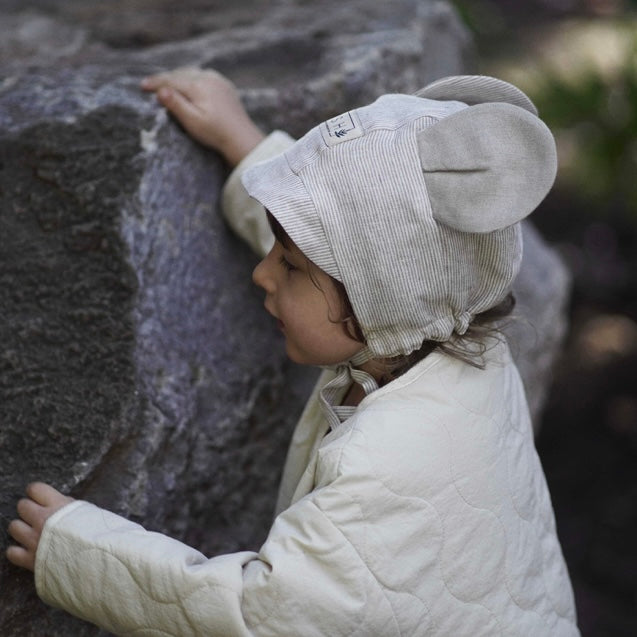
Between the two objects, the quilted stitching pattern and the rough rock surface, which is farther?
the rough rock surface

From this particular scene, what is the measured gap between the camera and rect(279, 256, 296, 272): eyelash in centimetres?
137

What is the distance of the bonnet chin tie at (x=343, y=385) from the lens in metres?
1.40

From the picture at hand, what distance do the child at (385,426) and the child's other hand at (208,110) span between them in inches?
12.9

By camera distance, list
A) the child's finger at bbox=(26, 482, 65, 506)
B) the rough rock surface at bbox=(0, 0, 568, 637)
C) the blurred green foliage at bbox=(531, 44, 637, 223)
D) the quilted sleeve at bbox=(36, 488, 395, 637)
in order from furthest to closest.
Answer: the blurred green foliage at bbox=(531, 44, 637, 223) < the rough rock surface at bbox=(0, 0, 568, 637) < the child's finger at bbox=(26, 482, 65, 506) < the quilted sleeve at bbox=(36, 488, 395, 637)

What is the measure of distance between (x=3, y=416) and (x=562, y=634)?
2.99ft

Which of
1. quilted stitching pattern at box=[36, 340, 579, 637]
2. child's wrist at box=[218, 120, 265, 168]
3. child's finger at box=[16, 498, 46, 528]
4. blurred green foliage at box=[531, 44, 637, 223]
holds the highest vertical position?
child's wrist at box=[218, 120, 265, 168]

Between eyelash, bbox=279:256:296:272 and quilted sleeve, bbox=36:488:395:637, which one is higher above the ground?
eyelash, bbox=279:256:296:272

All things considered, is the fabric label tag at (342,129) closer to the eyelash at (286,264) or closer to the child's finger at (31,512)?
the eyelash at (286,264)

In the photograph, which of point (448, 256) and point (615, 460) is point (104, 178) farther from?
point (615, 460)

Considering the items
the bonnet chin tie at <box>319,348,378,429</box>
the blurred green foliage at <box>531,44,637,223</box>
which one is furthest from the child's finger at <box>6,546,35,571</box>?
the blurred green foliage at <box>531,44,637,223</box>

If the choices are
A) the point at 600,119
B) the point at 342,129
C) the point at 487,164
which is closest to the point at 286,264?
the point at 342,129

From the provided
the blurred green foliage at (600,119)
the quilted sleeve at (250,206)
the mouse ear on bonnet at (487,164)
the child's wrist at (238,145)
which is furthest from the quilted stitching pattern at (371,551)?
the blurred green foliage at (600,119)

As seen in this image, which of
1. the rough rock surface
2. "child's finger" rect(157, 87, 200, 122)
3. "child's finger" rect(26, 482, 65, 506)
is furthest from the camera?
"child's finger" rect(157, 87, 200, 122)

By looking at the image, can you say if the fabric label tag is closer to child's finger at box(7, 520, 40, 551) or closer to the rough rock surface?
the rough rock surface
